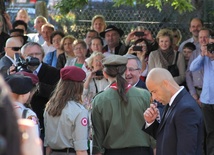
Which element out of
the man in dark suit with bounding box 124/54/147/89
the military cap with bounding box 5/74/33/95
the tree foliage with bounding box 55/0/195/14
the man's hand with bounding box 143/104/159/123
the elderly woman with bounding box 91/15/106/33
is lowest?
the man's hand with bounding box 143/104/159/123

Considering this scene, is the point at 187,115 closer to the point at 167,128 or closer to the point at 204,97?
the point at 167,128

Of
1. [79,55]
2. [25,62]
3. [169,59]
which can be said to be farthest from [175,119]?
[169,59]

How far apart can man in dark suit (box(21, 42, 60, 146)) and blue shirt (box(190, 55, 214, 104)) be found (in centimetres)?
251

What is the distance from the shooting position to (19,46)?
8008mm

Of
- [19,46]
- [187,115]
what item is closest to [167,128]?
[187,115]

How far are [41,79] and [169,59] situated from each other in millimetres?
2846

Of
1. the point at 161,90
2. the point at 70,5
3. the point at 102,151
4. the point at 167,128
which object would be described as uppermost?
the point at 70,5

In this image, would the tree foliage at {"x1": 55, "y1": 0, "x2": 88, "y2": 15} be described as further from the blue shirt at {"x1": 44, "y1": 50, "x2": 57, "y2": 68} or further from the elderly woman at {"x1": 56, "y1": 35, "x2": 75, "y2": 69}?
the blue shirt at {"x1": 44, "y1": 50, "x2": 57, "y2": 68}

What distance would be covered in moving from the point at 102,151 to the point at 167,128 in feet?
4.20

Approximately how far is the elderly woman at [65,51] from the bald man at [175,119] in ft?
16.5

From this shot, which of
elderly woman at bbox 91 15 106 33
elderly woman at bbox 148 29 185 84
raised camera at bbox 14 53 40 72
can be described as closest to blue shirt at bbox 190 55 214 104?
elderly woman at bbox 148 29 185 84

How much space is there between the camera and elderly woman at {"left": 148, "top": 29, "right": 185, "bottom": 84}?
908cm

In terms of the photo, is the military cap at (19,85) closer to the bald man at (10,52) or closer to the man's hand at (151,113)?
the man's hand at (151,113)

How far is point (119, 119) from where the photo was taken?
5.48m
